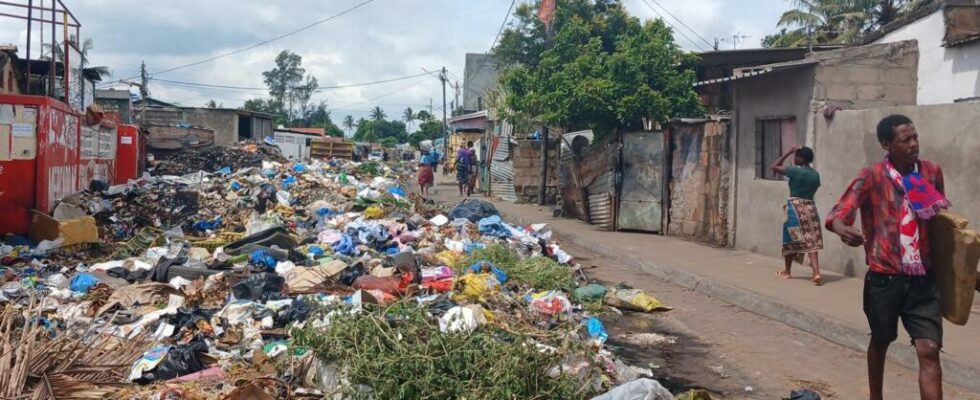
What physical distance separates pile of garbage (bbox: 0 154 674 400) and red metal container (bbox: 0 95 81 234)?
1.40 feet

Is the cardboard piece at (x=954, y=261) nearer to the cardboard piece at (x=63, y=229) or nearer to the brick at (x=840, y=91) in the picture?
the brick at (x=840, y=91)

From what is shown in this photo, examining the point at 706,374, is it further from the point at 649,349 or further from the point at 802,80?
the point at 802,80

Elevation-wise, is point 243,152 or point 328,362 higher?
point 243,152

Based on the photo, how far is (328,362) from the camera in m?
4.48

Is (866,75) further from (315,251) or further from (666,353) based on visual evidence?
(315,251)

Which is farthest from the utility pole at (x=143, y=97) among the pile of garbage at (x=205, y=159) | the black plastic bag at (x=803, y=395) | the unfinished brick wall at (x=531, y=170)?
the black plastic bag at (x=803, y=395)

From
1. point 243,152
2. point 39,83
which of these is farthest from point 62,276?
point 243,152

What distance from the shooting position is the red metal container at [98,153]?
527 inches

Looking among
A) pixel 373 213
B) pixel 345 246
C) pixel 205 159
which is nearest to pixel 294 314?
pixel 345 246

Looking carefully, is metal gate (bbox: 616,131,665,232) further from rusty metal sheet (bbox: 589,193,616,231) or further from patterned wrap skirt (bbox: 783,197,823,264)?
patterned wrap skirt (bbox: 783,197,823,264)

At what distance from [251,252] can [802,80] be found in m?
6.86

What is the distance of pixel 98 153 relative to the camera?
1498cm

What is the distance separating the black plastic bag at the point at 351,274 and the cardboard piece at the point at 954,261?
5.14 m

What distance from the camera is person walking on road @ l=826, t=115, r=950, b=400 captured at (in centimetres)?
392
